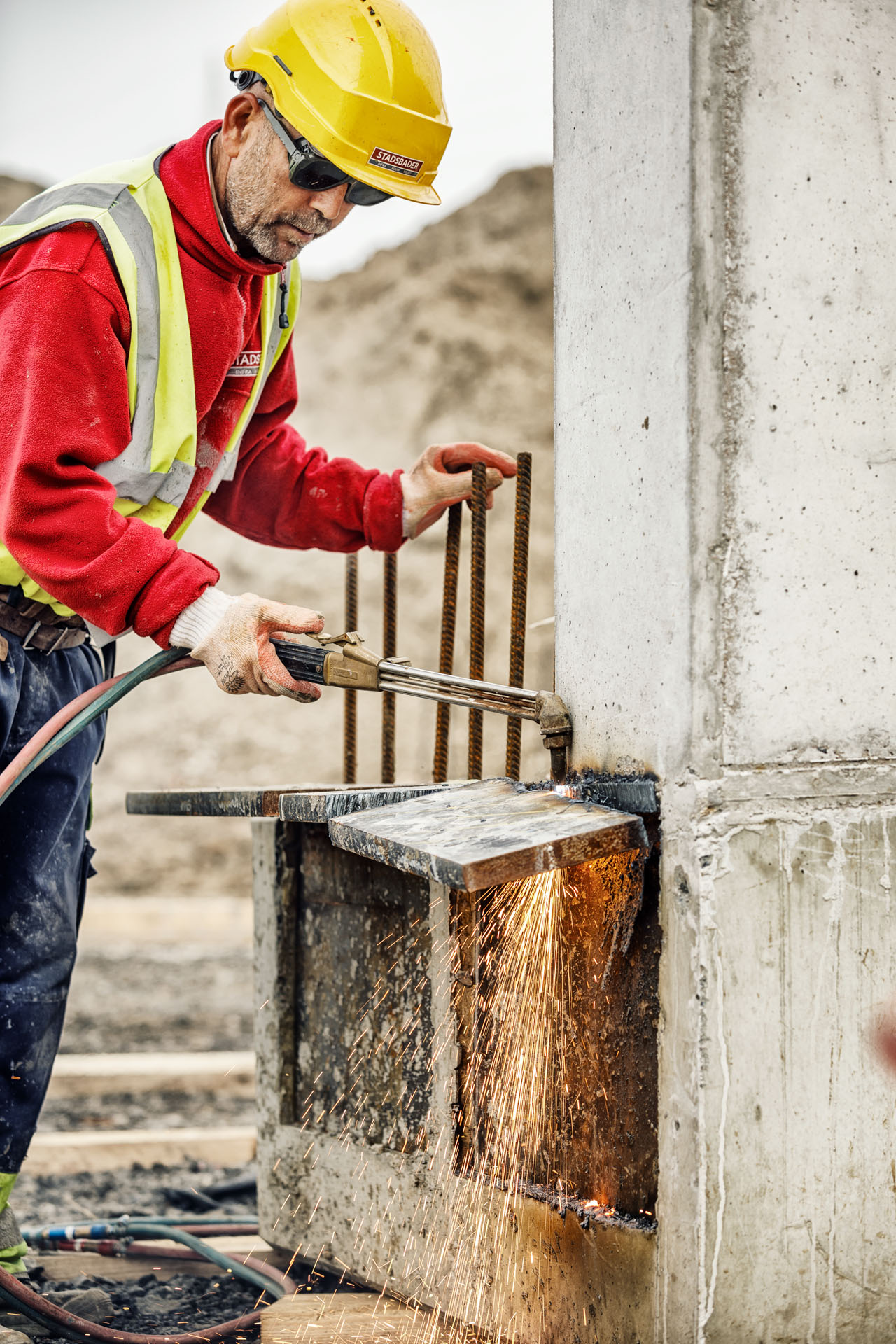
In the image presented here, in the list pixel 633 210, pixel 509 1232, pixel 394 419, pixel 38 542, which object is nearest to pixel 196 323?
pixel 38 542

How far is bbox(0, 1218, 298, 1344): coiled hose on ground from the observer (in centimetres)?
235

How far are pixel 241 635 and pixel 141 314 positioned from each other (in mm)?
659

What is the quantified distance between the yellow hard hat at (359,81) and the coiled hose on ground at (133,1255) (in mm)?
2233

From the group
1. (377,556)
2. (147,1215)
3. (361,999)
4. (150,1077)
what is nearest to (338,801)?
(361,999)

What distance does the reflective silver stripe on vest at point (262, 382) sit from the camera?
8.95ft

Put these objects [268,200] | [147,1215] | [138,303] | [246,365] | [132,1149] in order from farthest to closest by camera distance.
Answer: [132,1149] → [147,1215] → [246,365] → [268,200] → [138,303]

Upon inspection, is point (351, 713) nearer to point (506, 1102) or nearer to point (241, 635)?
point (241, 635)

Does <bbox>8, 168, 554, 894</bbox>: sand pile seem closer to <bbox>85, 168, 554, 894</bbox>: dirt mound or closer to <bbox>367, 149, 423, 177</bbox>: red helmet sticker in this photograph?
<bbox>85, 168, 554, 894</bbox>: dirt mound

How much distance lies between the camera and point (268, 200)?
7.91 feet

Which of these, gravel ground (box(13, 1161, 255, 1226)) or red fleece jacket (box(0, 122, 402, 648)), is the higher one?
red fleece jacket (box(0, 122, 402, 648))

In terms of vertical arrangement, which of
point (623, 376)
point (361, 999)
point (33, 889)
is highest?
point (623, 376)

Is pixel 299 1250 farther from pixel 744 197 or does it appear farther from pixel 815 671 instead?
pixel 744 197

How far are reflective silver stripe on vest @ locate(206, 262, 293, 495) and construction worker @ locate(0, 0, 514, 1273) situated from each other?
0.02 metres

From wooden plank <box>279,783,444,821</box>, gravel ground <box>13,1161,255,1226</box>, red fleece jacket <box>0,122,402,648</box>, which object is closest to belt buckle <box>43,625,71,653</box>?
red fleece jacket <box>0,122,402,648</box>
